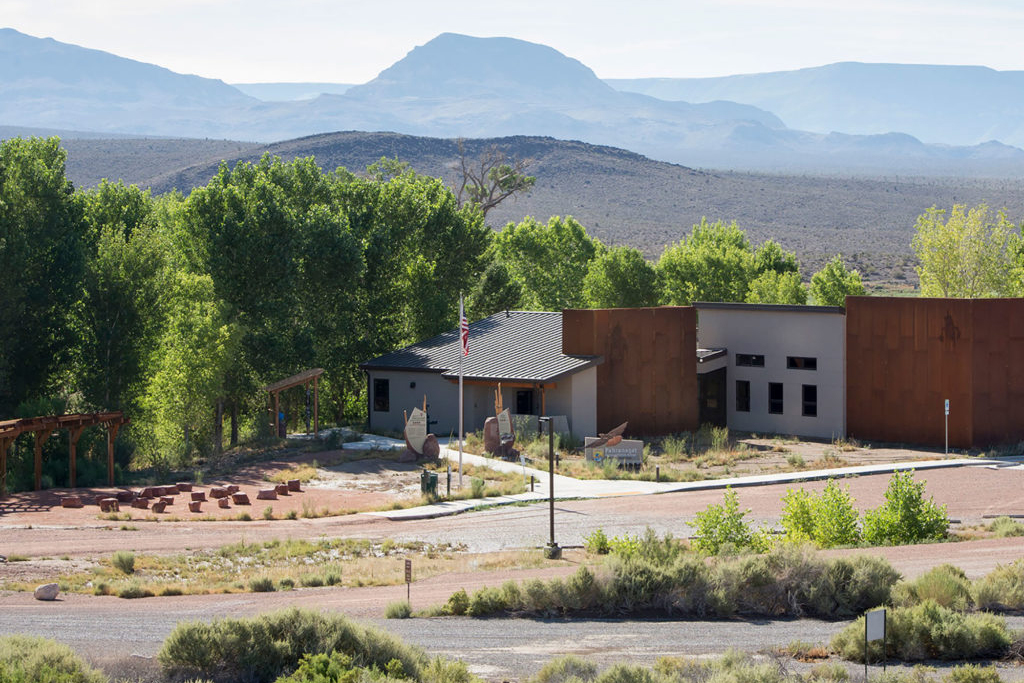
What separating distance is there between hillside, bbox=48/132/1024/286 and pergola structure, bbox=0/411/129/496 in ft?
292

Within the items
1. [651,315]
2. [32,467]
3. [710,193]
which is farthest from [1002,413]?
[710,193]

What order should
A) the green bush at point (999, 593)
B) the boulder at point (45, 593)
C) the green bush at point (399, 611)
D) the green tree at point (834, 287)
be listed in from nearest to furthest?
the green bush at point (999, 593) → the green bush at point (399, 611) → the boulder at point (45, 593) → the green tree at point (834, 287)

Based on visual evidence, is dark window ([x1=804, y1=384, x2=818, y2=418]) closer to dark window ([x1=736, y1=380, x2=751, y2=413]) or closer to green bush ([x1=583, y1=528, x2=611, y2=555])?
dark window ([x1=736, y1=380, x2=751, y2=413])

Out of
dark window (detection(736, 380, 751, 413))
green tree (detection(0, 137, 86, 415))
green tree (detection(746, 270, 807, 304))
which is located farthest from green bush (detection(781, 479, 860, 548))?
green tree (detection(746, 270, 807, 304))

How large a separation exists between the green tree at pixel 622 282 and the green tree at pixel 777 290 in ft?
16.9

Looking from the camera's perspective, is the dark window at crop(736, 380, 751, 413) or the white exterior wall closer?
the white exterior wall

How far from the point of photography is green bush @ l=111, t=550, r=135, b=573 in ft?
76.6

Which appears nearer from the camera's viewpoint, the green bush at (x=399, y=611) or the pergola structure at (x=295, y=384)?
the green bush at (x=399, y=611)

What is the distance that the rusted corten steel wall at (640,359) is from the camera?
4219 centimetres

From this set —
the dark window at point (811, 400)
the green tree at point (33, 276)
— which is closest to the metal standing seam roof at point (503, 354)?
the dark window at point (811, 400)

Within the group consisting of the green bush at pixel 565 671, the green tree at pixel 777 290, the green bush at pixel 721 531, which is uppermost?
the green tree at pixel 777 290

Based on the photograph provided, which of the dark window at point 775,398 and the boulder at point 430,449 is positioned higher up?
the dark window at point 775,398

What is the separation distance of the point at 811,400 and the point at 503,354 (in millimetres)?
11155

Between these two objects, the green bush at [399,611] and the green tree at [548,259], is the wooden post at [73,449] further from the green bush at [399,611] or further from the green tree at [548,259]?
the green tree at [548,259]
